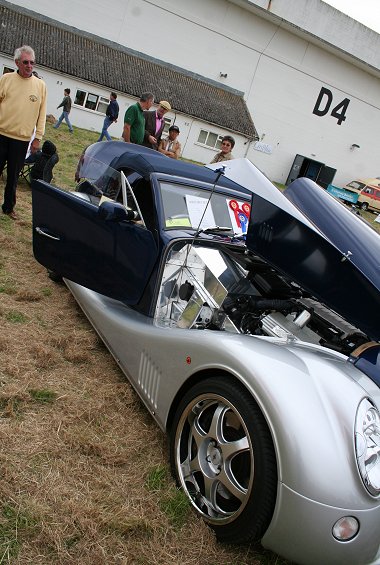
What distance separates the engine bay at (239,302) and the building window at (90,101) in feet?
74.3

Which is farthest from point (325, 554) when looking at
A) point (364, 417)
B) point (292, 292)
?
point (292, 292)

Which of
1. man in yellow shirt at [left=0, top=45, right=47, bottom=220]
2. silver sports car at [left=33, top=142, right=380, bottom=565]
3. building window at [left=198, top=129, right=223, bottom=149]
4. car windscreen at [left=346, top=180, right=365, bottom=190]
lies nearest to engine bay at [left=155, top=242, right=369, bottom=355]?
silver sports car at [left=33, top=142, right=380, bottom=565]

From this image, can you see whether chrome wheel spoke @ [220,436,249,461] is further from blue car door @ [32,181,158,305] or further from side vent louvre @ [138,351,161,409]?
blue car door @ [32,181,158,305]

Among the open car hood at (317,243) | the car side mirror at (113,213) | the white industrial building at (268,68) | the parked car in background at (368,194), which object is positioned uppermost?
the white industrial building at (268,68)

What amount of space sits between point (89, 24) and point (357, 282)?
2819 centimetres

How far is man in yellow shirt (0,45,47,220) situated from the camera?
4.74m

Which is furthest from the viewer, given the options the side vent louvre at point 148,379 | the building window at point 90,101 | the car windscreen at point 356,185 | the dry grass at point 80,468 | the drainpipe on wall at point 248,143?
the car windscreen at point 356,185

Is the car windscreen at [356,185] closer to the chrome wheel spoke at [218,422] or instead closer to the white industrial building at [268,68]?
the white industrial building at [268,68]

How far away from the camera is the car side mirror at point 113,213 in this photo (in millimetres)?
3115

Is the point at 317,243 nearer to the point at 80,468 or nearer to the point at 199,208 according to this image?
the point at 199,208

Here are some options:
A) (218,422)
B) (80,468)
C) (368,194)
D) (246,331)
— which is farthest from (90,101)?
(218,422)

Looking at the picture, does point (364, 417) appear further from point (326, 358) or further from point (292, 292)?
point (292, 292)

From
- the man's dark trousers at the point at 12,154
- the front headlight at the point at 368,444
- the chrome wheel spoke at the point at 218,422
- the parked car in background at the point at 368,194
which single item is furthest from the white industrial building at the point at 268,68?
the front headlight at the point at 368,444

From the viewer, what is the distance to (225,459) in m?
1.94
